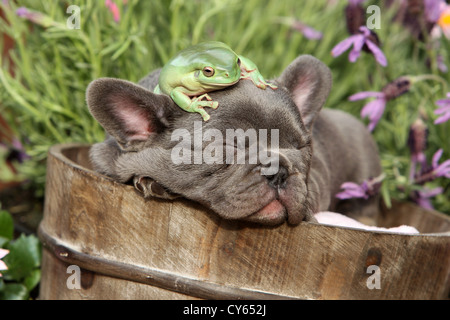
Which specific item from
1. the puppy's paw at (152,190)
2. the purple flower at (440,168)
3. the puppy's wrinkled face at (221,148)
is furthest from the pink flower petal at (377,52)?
the puppy's paw at (152,190)

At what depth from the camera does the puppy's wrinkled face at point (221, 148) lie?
77.4 inches

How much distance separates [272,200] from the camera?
6.50 ft

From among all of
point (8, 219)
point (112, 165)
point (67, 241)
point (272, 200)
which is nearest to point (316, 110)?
point (272, 200)

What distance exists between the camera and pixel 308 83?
2.54 meters

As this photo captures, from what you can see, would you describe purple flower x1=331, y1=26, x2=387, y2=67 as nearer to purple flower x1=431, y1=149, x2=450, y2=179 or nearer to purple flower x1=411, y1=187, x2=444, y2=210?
purple flower x1=431, y1=149, x2=450, y2=179

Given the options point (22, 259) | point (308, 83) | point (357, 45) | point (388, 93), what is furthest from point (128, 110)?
→ point (388, 93)

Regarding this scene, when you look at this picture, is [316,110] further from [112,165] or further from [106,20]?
[106,20]

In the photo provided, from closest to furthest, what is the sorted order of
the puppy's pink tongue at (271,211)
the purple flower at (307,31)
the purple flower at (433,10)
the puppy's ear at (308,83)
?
the puppy's pink tongue at (271,211) < the puppy's ear at (308,83) < the purple flower at (433,10) < the purple flower at (307,31)

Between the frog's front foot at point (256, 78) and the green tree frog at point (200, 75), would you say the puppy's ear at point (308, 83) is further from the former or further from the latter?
the green tree frog at point (200, 75)

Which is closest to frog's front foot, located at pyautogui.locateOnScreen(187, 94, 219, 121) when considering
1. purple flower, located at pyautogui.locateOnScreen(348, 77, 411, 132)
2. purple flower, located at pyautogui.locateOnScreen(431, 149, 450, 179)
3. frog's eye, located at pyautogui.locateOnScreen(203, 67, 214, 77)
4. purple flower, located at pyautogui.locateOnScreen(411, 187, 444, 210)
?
frog's eye, located at pyautogui.locateOnScreen(203, 67, 214, 77)

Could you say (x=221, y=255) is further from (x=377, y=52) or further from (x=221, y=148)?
(x=377, y=52)

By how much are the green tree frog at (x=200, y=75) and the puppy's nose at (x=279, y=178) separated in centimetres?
32

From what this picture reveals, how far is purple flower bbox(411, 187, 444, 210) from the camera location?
3012 mm

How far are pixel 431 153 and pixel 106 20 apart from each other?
1.97m
